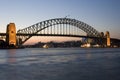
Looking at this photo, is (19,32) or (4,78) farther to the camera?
(19,32)

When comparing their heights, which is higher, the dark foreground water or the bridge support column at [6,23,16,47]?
the bridge support column at [6,23,16,47]

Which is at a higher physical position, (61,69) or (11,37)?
(11,37)

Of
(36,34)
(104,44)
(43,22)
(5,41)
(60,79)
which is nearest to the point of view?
(60,79)

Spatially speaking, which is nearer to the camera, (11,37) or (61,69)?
(61,69)

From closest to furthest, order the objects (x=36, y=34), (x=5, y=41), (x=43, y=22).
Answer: (x=36, y=34) < (x=5, y=41) < (x=43, y=22)

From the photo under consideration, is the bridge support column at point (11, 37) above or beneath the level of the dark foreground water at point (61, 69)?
above

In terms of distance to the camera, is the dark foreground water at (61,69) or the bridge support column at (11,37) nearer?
the dark foreground water at (61,69)

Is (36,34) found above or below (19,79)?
above

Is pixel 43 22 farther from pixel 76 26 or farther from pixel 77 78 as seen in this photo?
pixel 77 78

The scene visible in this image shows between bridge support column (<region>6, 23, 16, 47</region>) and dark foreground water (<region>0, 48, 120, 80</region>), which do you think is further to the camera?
bridge support column (<region>6, 23, 16, 47</region>)

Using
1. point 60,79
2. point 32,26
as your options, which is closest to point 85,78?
point 60,79
